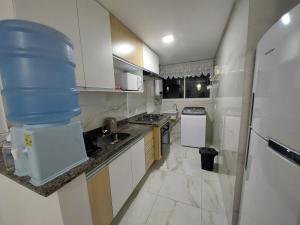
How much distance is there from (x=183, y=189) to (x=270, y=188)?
54.6 inches

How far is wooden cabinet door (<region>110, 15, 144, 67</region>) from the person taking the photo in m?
1.53

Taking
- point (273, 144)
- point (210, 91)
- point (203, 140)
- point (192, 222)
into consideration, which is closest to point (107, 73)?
point (273, 144)

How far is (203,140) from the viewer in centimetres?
304

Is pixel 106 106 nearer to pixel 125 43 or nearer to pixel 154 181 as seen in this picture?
pixel 125 43

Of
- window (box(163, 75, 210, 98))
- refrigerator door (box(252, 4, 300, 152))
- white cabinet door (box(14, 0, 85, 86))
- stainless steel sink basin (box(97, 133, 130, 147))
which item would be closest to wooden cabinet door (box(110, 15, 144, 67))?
white cabinet door (box(14, 0, 85, 86))

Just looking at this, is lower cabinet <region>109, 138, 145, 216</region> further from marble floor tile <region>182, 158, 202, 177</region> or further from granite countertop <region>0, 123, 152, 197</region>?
marble floor tile <region>182, 158, 202, 177</region>

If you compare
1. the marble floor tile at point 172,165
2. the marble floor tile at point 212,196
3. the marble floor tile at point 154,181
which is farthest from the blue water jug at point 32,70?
the marble floor tile at point 172,165

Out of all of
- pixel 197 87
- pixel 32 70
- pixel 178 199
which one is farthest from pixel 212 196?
pixel 197 87

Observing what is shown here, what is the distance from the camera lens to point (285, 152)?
0.54m

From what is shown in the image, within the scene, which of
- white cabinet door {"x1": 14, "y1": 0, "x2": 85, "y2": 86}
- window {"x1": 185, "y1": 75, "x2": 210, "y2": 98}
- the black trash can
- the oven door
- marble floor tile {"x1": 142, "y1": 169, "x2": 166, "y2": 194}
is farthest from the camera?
window {"x1": 185, "y1": 75, "x2": 210, "y2": 98}

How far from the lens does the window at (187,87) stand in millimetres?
3623

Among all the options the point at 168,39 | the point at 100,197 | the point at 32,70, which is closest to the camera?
the point at 32,70

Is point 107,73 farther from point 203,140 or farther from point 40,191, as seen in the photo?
point 203,140

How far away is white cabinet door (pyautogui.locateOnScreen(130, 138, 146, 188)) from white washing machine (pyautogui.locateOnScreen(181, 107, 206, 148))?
1.67m
